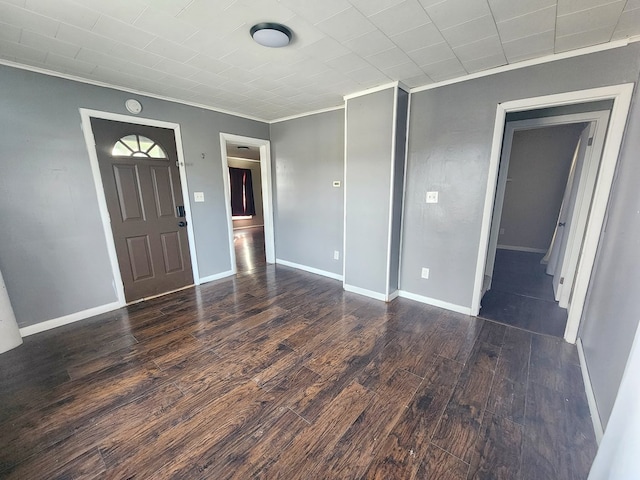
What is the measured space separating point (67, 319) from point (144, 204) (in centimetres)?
146

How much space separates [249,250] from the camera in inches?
234

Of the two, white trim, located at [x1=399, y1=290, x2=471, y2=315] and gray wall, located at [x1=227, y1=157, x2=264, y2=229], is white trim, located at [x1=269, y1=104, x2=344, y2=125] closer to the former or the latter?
white trim, located at [x1=399, y1=290, x2=471, y2=315]

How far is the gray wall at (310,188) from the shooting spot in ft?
12.2

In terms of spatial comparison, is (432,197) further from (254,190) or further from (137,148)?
(254,190)

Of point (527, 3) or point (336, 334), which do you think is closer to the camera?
point (527, 3)

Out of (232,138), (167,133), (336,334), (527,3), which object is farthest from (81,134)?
(527,3)

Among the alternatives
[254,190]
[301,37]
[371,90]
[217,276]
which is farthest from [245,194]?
[301,37]

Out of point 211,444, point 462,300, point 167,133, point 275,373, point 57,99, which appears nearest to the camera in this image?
point 211,444

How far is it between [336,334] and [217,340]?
3.77 ft

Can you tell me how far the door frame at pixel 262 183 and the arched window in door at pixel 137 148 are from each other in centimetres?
84

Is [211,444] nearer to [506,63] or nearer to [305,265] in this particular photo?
[305,265]

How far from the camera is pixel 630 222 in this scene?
1602 millimetres

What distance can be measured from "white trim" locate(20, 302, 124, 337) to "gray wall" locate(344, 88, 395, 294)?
296 cm

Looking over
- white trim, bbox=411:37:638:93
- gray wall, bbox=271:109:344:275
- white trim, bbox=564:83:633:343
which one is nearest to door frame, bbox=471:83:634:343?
white trim, bbox=564:83:633:343
